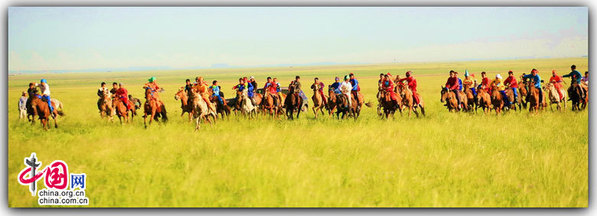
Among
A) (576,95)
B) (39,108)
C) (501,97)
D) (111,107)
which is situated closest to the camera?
(39,108)

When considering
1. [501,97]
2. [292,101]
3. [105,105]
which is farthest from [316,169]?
[501,97]

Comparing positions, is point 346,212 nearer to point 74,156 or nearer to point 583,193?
point 583,193

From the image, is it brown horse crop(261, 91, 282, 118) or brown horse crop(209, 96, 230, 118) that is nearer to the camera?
brown horse crop(209, 96, 230, 118)

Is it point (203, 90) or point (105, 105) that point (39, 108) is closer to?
point (105, 105)

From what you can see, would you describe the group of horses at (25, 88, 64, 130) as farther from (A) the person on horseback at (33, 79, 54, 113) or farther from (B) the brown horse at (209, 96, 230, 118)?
(B) the brown horse at (209, 96, 230, 118)

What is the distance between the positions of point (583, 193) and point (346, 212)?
421 centimetres

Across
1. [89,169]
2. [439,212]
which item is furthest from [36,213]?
[439,212]

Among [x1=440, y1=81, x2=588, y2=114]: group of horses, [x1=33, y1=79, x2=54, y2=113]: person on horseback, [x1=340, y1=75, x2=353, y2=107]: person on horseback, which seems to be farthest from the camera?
[x1=340, y1=75, x2=353, y2=107]: person on horseback

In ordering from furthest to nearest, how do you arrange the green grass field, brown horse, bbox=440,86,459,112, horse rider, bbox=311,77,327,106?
horse rider, bbox=311,77,327,106, brown horse, bbox=440,86,459,112, the green grass field

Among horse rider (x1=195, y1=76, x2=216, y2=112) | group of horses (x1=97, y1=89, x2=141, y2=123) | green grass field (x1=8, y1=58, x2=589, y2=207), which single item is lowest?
green grass field (x1=8, y1=58, x2=589, y2=207)

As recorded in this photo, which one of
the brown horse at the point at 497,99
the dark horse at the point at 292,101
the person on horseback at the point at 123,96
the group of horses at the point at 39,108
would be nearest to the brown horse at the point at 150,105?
the person on horseback at the point at 123,96

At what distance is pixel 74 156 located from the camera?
802cm

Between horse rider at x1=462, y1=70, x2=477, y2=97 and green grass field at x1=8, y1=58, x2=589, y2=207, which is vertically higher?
horse rider at x1=462, y1=70, x2=477, y2=97

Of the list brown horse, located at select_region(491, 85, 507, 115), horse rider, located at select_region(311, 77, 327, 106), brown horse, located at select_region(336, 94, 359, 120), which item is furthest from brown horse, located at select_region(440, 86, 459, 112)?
horse rider, located at select_region(311, 77, 327, 106)
